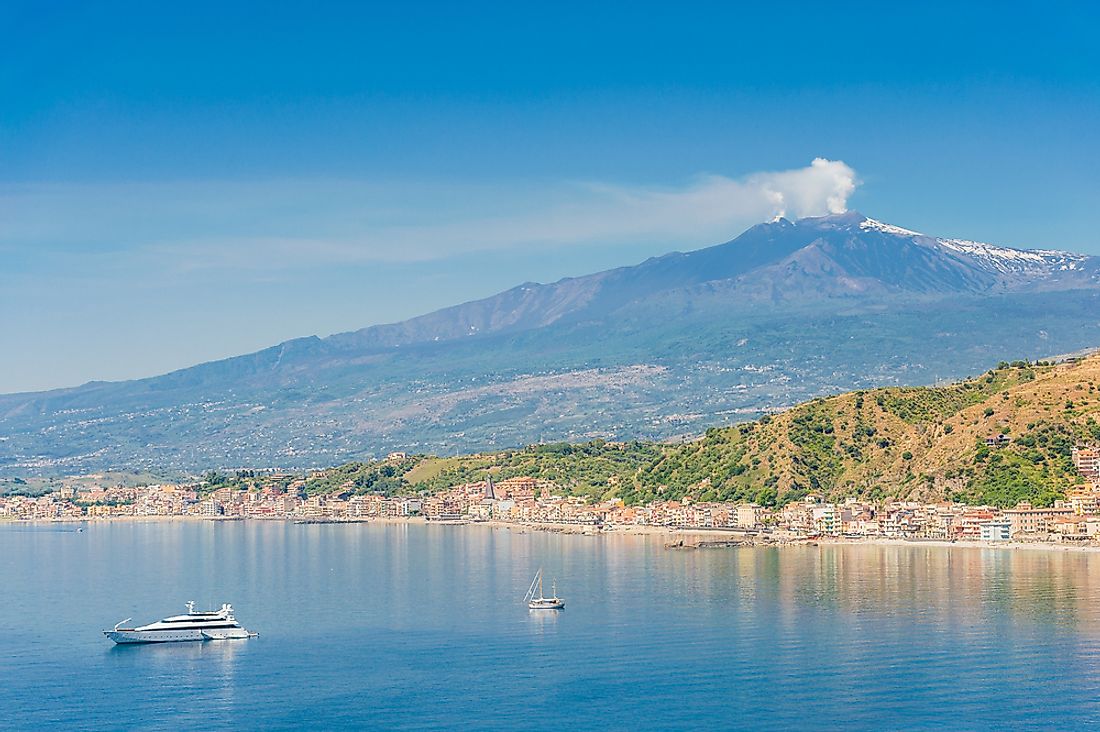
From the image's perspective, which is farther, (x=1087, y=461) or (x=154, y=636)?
(x=1087, y=461)

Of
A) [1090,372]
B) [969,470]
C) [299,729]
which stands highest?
[1090,372]

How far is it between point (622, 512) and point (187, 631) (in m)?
77.5

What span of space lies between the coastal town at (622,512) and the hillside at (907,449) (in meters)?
2.04

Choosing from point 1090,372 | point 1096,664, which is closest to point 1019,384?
point 1090,372

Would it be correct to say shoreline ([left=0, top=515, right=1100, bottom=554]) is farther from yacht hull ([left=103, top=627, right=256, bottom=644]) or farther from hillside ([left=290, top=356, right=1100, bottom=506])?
yacht hull ([left=103, top=627, right=256, bottom=644])

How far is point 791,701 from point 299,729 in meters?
13.4

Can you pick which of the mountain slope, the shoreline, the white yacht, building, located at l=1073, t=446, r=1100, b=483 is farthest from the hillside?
the white yacht

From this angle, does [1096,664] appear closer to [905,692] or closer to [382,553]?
A: [905,692]

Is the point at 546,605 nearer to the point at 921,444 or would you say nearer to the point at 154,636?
the point at 154,636

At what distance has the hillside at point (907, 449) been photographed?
10756cm

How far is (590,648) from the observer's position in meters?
53.2

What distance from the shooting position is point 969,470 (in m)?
109

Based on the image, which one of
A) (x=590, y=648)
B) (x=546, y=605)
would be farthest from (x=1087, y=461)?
(x=590, y=648)

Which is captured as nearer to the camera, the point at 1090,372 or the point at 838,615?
the point at 838,615
